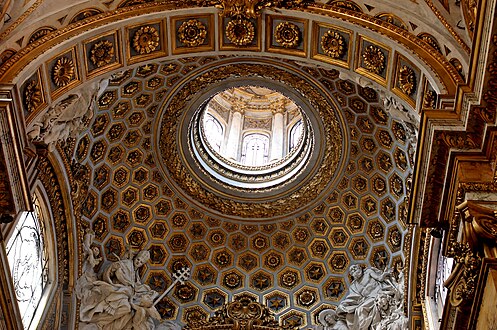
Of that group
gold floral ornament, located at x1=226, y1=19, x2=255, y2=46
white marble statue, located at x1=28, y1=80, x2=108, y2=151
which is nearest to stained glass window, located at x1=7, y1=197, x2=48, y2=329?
white marble statue, located at x1=28, y1=80, x2=108, y2=151

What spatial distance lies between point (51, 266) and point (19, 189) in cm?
540

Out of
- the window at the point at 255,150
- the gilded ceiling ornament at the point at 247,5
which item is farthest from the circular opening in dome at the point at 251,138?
the gilded ceiling ornament at the point at 247,5

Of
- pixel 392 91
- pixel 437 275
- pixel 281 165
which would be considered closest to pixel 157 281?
pixel 281 165

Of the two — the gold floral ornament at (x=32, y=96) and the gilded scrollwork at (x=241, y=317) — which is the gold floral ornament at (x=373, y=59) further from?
the gilded scrollwork at (x=241, y=317)

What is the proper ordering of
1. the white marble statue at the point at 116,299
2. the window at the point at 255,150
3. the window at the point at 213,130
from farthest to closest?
1. the window at the point at 213,130
2. the window at the point at 255,150
3. the white marble statue at the point at 116,299

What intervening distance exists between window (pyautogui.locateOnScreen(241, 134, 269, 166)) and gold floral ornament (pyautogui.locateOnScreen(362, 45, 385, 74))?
11.4 metres

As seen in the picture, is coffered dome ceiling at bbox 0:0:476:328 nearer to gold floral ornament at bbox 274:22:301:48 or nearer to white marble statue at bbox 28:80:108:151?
gold floral ornament at bbox 274:22:301:48

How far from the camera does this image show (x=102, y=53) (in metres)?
14.1

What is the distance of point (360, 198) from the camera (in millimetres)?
19953

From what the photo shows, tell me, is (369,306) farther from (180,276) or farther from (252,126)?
(252,126)

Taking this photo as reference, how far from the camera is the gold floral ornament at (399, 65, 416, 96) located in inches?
516

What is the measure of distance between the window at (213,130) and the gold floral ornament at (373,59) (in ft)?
39.5

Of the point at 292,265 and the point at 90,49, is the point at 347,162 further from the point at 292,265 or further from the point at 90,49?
the point at 90,49

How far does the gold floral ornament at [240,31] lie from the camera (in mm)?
14305
